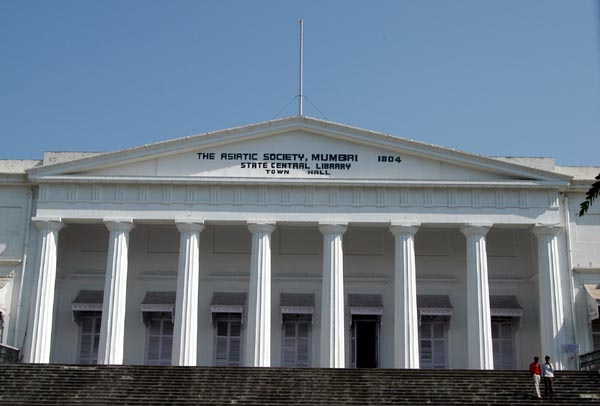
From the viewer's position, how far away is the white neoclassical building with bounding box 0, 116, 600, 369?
29.2m

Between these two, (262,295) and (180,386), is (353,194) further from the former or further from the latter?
(180,386)

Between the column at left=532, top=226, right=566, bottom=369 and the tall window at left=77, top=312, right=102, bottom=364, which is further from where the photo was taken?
the tall window at left=77, top=312, right=102, bottom=364

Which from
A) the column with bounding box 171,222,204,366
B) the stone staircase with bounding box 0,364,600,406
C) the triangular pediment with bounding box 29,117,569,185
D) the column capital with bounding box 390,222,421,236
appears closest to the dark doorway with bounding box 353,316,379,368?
the column capital with bounding box 390,222,421,236

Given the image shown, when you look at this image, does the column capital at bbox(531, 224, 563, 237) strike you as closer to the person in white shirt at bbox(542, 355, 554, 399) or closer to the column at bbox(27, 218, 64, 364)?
the person in white shirt at bbox(542, 355, 554, 399)

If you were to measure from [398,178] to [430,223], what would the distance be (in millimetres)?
1993

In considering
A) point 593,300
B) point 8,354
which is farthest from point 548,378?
point 8,354

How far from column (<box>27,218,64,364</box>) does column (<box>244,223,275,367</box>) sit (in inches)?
277

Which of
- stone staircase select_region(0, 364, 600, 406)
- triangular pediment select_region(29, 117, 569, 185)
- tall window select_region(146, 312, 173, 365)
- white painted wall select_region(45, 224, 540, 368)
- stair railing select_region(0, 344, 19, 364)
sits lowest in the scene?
stone staircase select_region(0, 364, 600, 406)

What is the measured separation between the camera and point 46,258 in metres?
29.7

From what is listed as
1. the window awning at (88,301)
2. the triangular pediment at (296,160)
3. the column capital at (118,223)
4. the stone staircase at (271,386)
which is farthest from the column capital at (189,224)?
the stone staircase at (271,386)

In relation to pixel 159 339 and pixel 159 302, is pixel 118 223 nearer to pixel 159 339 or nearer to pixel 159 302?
pixel 159 302

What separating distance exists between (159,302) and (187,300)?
330 centimetres

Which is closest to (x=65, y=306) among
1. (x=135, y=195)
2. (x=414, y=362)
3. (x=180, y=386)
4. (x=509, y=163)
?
(x=135, y=195)

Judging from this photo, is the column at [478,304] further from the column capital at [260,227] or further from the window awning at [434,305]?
the column capital at [260,227]
